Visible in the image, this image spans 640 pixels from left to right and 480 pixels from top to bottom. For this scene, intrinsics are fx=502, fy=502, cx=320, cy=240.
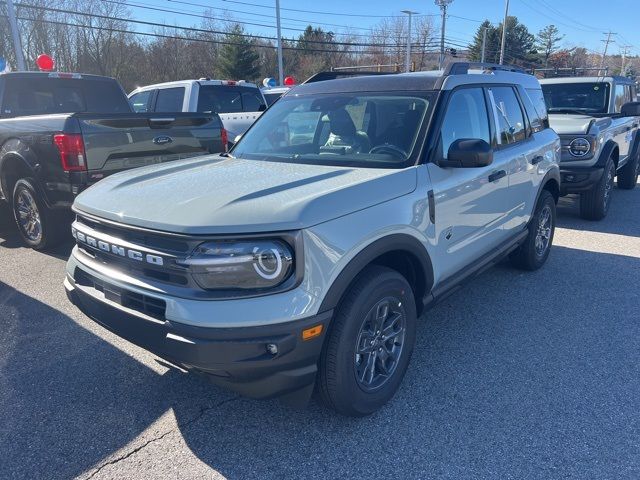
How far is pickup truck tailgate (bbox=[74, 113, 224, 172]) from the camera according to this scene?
16.0ft

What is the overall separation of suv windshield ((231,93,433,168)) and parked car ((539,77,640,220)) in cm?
455

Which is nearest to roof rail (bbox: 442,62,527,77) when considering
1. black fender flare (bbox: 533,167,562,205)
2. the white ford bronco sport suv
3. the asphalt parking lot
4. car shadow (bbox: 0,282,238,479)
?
the white ford bronco sport suv

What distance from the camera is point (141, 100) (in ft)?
31.9

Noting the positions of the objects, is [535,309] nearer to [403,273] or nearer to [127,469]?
[403,273]

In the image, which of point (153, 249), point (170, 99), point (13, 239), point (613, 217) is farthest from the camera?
point (170, 99)

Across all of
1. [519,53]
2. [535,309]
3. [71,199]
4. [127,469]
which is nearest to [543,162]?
[535,309]

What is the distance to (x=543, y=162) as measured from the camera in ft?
15.7

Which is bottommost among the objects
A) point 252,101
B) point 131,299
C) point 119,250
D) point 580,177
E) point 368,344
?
point 368,344

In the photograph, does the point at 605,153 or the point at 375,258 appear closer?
the point at 375,258

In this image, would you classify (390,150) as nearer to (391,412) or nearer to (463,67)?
(463,67)

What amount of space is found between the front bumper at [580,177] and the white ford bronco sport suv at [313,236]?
3336 millimetres

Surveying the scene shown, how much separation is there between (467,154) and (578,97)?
6.78 metres

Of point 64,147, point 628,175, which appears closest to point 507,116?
point 64,147

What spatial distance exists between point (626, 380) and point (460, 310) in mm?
1368
